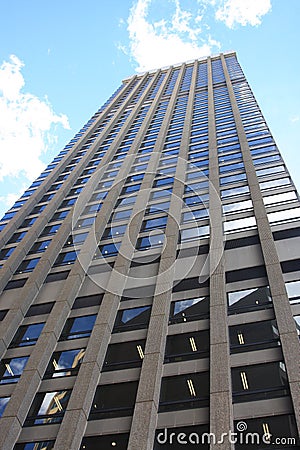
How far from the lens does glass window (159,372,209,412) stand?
17078 mm

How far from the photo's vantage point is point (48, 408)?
18422mm

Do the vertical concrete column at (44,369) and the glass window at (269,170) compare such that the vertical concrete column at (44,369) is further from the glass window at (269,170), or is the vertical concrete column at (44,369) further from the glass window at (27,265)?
the glass window at (269,170)

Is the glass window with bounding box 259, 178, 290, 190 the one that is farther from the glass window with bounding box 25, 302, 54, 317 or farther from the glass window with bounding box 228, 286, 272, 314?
the glass window with bounding box 25, 302, 54, 317

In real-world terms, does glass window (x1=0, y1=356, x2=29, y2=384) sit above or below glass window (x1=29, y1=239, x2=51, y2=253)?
below

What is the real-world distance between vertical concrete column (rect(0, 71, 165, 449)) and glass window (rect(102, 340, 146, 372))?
0.85m

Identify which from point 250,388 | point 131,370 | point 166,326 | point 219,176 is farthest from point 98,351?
point 219,176

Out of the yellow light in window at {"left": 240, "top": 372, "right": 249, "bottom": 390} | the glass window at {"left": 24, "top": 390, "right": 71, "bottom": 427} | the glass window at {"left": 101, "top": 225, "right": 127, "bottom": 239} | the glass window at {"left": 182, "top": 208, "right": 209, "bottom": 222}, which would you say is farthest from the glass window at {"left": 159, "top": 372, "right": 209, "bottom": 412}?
the glass window at {"left": 101, "top": 225, "right": 127, "bottom": 239}

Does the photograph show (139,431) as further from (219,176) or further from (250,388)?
(219,176)

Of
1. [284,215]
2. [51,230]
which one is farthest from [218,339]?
[51,230]

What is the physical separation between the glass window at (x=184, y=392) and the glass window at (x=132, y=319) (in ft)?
12.3

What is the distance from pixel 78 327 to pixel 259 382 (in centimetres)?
960

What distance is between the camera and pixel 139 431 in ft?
51.8

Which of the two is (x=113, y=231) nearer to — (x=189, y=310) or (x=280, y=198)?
(x=189, y=310)

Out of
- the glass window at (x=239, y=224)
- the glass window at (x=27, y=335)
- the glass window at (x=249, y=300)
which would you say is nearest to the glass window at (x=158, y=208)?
the glass window at (x=239, y=224)
